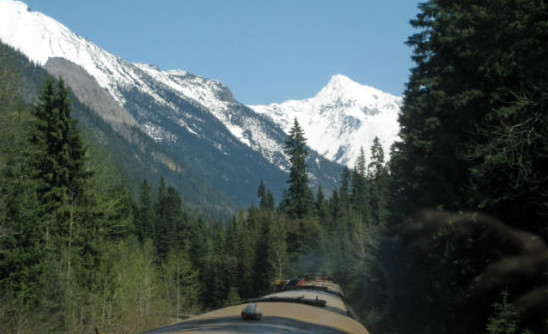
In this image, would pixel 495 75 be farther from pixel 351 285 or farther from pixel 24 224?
pixel 351 285

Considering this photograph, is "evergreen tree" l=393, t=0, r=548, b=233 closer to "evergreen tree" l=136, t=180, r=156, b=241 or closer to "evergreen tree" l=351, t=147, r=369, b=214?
"evergreen tree" l=351, t=147, r=369, b=214

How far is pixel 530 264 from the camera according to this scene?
16.3m

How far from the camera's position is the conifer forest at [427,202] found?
53.5 ft

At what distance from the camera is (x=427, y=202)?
26594 millimetres

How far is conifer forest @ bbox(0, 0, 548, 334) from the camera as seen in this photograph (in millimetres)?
16297

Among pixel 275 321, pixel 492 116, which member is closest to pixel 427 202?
pixel 492 116

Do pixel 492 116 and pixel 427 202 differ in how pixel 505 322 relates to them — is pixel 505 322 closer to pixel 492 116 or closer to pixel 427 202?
pixel 492 116

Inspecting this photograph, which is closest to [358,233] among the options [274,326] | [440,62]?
[440,62]

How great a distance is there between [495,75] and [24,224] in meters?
17.4

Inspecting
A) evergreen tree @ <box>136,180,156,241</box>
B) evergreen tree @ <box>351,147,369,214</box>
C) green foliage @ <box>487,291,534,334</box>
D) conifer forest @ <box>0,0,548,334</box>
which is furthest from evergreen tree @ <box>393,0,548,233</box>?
evergreen tree @ <box>136,180,156,241</box>

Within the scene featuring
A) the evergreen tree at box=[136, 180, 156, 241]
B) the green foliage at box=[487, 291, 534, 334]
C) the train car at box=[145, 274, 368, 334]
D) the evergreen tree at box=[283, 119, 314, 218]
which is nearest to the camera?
the train car at box=[145, 274, 368, 334]

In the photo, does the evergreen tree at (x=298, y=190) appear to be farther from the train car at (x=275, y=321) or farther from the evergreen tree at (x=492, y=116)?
the train car at (x=275, y=321)

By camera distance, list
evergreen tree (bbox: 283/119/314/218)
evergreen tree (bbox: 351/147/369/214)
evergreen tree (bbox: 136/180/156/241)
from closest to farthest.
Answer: evergreen tree (bbox: 283/119/314/218)
evergreen tree (bbox: 351/147/369/214)
evergreen tree (bbox: 136/180/156/241)

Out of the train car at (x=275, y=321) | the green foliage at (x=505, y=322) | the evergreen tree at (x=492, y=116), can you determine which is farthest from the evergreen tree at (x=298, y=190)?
Result: the train car at (x=275, y=321)
